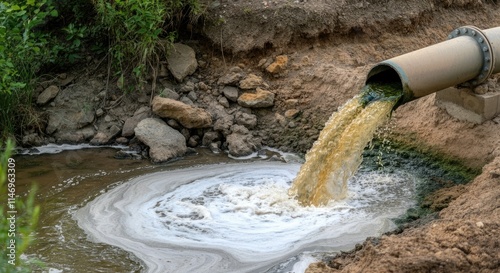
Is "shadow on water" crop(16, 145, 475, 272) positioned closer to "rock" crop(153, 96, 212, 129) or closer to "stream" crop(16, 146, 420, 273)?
"stream" crop(16, 146, 420, 273)

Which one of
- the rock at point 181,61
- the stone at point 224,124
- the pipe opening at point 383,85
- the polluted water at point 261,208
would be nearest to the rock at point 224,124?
the stone at point 224,124

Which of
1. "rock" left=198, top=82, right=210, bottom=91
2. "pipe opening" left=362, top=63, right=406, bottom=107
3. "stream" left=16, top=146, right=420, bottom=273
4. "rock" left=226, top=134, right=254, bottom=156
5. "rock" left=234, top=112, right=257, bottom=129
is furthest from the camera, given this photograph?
"rock" left=198, top=82, right=210, bottom=91

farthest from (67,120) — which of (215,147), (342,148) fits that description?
(342,148)

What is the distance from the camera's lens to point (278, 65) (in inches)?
286

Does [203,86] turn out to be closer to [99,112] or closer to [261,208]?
[99,112]

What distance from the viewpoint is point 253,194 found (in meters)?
5.87

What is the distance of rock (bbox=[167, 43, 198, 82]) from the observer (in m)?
7.21

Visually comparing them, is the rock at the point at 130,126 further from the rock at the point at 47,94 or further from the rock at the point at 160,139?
the rock at the point at 47,94

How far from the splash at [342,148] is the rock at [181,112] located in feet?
3.94

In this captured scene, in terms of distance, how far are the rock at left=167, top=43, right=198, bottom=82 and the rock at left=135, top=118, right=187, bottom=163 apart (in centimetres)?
60

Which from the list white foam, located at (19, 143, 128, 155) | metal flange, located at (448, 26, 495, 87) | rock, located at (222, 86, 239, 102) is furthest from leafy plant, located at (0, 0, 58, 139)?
metal flange, located at (448, 26, 495, 87)

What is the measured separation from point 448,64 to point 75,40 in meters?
3.47

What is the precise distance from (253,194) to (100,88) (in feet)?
7.18

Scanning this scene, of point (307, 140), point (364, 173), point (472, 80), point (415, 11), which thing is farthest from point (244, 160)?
point (415, 11)
